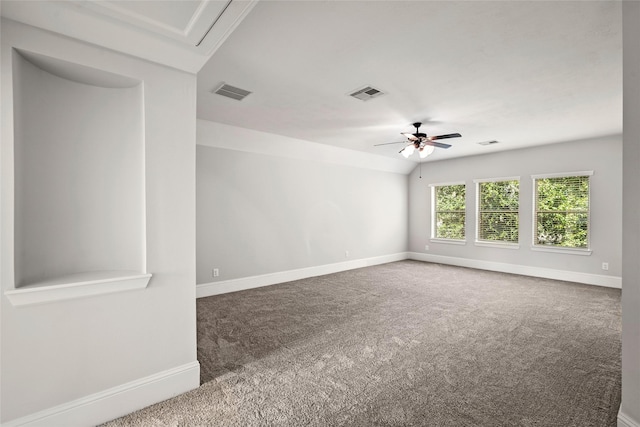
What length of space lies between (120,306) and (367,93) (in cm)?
319

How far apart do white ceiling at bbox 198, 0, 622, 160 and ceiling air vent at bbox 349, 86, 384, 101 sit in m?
0.09

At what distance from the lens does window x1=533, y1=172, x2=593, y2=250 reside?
19.2ft

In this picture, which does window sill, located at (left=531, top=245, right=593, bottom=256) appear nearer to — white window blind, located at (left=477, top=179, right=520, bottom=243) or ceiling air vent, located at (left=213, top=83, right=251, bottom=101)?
white window blind, located at (left=477, top=179, right=520, bottom=243)

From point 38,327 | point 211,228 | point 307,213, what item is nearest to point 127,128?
point 38,327

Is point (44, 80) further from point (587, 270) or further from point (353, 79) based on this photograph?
point (587, 270)

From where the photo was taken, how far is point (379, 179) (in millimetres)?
7945

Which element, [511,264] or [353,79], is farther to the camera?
[511,264]

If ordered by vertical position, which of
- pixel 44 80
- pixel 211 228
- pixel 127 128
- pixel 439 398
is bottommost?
pixel 439 398

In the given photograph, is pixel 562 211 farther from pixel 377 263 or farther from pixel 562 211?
pixel 377 263

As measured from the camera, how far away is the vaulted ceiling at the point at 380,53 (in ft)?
6.09

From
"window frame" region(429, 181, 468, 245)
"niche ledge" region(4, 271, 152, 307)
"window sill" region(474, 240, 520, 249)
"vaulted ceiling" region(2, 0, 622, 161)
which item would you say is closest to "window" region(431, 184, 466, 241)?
"window frame" region(429, 181, 468, 245)

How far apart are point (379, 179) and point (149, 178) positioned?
6.44 meters

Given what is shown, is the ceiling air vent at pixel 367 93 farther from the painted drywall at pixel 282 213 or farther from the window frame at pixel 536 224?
the window frame at pixel 536 224

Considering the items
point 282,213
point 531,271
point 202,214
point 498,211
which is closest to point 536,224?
point 498,211
